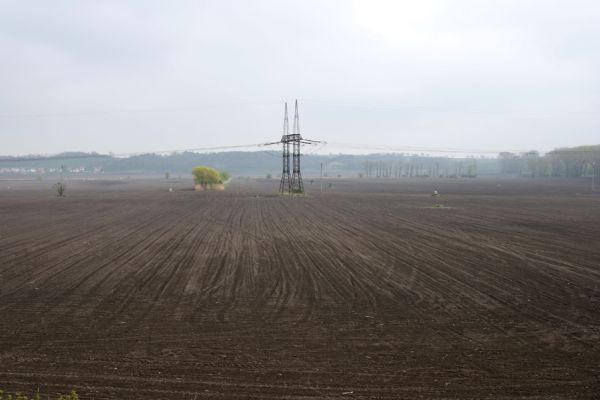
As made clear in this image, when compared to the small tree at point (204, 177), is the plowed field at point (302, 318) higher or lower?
lower

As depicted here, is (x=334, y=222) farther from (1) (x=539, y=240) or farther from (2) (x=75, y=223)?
(2) (x=75, y=223)

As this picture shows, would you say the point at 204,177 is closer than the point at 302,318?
No

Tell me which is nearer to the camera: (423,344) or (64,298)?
(423,344)

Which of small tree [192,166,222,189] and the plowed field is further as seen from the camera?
small tree [192,166,222,189]

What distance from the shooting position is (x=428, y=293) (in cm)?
1514

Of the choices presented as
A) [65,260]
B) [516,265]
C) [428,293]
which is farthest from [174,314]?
[516,265]

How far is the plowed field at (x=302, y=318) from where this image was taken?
880cm

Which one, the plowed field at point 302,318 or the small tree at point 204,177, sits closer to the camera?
the plowed field at point 302,318

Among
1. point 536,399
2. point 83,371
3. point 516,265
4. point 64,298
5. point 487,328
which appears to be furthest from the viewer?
point 516,265

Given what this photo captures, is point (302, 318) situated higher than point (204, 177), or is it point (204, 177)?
point (204, 177)

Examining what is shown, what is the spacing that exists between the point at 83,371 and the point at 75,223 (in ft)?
97.9

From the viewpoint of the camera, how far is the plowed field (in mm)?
8805

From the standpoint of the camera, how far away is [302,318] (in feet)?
41.2

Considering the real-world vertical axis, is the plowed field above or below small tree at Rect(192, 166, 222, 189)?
below
